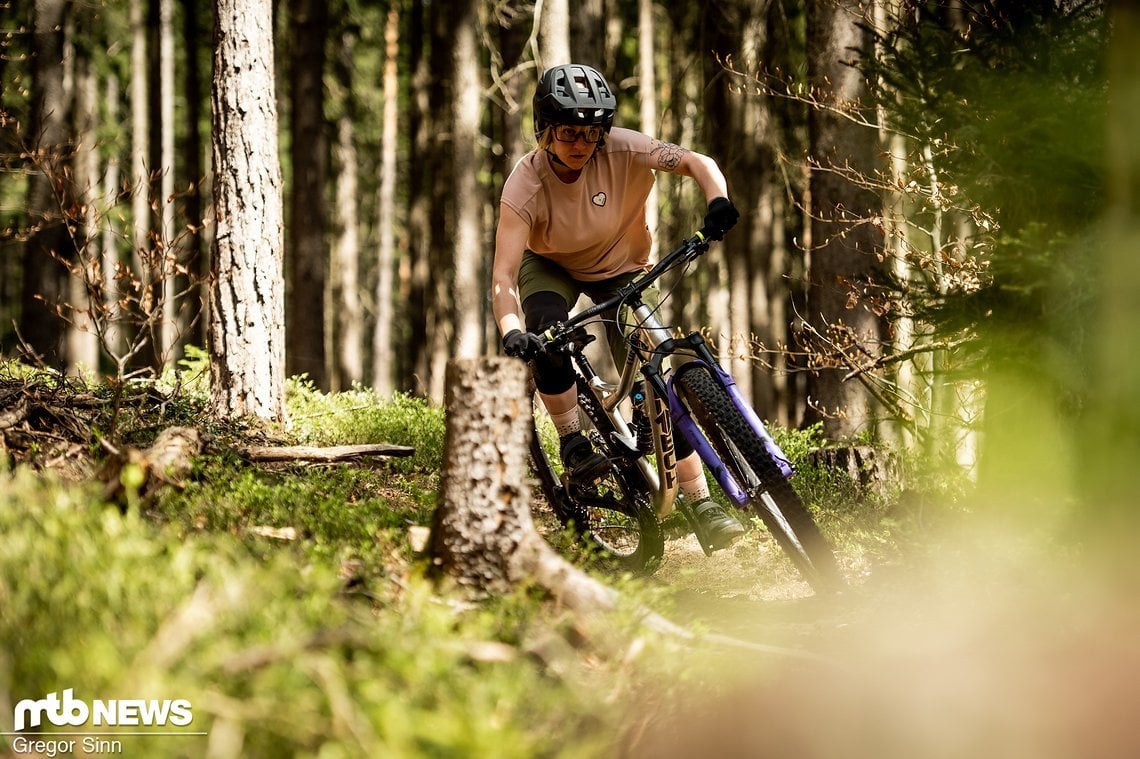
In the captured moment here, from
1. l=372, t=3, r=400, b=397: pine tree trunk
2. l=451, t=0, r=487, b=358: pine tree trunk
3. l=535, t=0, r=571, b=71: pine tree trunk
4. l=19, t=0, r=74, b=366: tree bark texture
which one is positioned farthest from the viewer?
l=372, t=3, r=400, b=397: pine tree trunk

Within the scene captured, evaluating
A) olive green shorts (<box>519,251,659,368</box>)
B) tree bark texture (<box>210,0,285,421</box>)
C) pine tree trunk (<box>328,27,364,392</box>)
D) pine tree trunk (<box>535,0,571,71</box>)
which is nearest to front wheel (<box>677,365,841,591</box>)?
olive green shorts (<box>519,251,659,368</box>)

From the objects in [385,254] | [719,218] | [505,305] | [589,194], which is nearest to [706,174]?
[719,218]

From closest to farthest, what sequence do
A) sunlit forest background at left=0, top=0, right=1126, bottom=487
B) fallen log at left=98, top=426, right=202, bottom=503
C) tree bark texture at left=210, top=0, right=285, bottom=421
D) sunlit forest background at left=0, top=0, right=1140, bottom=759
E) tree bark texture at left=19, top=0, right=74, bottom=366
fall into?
sunlit forest background at left=0, top=0, right=1140, bottom=759
fallen log at left=98, top=426, right=202, bottom=503
sunlit forest background at left=0, top=0, right=1126, bottom=487
tree bark texture at left=210, top=0, right=285, bottom=421
tree bark texture at left=19, top=0, right=74, bottom=366

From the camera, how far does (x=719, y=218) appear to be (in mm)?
4762

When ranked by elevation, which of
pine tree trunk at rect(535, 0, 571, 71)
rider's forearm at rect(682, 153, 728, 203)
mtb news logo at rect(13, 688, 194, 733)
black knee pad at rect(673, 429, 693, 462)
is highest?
pine tree trunk at rect(535, 0, 571, 71)

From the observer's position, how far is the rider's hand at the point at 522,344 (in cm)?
485

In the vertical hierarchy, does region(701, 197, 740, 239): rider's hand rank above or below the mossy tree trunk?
above

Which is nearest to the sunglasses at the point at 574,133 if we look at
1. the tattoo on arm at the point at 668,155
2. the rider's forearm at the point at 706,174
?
the tattoo on arm at the point at 668,155

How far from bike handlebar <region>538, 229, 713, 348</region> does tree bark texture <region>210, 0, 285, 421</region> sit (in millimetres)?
3506

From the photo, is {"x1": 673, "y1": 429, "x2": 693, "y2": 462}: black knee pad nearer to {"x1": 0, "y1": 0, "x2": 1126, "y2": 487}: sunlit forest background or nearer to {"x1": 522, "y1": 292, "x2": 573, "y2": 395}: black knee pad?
{"x1": 522, "y1": 292, "x2": 573, "y2": 395}: black knee pad

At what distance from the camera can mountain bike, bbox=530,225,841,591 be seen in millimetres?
4645

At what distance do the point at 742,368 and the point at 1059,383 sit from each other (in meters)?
13.7

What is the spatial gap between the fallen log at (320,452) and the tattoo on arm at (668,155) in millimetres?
2522

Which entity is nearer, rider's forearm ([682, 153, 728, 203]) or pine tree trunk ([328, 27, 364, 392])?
rider's forearm ([682, 153, 728, 203])
